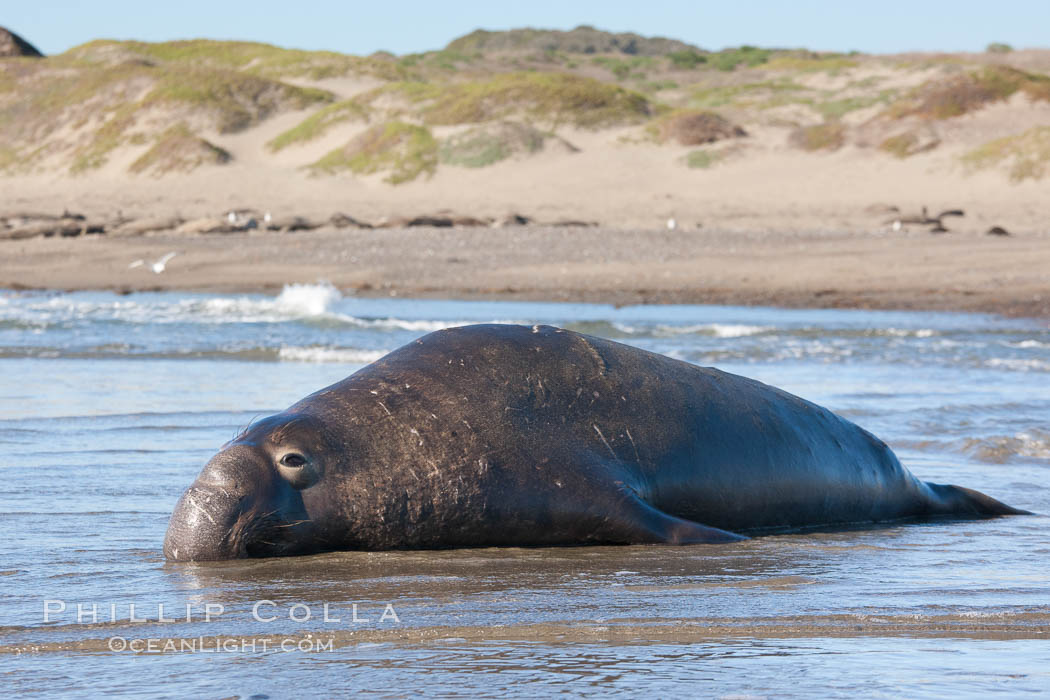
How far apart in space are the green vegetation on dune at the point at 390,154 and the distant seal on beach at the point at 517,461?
32883 millimetres

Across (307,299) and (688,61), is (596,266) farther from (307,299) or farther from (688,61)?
(688,61)

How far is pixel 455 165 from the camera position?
3822 cm

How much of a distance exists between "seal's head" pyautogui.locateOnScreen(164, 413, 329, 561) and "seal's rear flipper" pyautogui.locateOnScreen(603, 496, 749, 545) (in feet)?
3.50

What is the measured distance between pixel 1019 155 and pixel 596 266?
43.2 feet

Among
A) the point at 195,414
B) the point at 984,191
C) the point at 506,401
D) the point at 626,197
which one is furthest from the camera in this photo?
the point at 626,197

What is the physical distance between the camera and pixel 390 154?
39.9 m

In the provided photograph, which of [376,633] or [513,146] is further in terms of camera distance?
[513,146]

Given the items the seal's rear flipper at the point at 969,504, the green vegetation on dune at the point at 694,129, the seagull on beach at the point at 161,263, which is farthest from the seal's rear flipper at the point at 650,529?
the green vegetation on dune at the point at 694,129

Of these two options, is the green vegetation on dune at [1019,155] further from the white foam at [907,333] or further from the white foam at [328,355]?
the white foam at [328,355]

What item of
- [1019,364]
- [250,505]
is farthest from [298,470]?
[1019,364]

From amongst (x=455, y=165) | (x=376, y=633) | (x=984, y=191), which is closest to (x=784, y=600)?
(x=376, y=633)

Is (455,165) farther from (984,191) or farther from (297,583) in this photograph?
(297,583)

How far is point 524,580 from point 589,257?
2028 centimetres

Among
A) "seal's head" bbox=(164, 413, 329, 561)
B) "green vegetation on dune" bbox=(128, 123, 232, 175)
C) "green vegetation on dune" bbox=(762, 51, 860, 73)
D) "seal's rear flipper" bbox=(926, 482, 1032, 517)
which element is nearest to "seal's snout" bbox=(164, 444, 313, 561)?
"seal's head" bbox=(164, 413, 329, 561)
